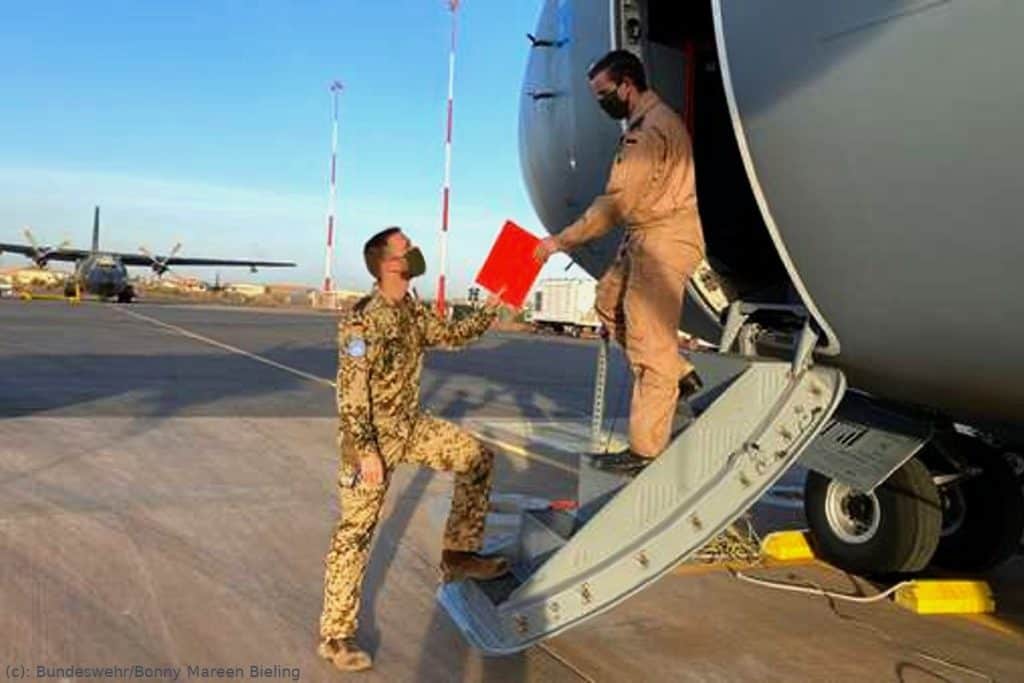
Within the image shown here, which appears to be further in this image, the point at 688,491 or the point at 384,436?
the point at 384,436

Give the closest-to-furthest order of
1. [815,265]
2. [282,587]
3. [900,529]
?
[815,265]
[282,587]
[900,529]

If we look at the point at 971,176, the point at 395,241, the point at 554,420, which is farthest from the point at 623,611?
the point at 554,420

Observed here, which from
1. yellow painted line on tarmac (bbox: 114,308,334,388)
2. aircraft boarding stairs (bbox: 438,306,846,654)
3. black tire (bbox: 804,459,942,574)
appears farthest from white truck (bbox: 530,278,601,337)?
aircraft boarding stairs (bbox: 438,306,846,654)

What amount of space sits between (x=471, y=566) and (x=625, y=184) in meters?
1.74

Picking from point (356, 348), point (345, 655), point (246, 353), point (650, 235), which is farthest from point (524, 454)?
point (246, 353)

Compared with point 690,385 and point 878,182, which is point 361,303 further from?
point 878,182

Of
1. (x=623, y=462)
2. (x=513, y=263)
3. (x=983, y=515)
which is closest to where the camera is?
(x=623, y=462)

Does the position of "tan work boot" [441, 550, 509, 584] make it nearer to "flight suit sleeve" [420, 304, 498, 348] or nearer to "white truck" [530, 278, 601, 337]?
"flight suit sleeve" [420, 304, 498, 348]

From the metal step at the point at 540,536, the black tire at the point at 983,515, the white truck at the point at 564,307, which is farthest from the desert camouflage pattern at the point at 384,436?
the white truck at the point at 564,307

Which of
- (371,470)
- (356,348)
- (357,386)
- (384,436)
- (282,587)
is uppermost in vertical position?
(356,348)

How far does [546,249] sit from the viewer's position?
13.3ft

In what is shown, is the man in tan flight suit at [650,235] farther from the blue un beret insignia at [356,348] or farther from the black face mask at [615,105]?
the blue un beret insignia at [356,348]

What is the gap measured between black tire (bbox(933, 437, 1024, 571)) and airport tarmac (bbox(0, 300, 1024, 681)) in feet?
0.96

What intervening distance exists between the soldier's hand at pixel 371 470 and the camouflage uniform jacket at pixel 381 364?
24mm
